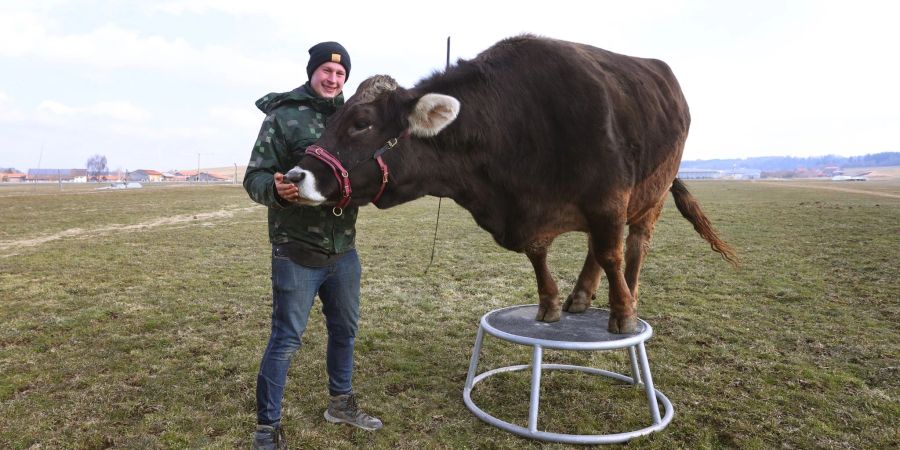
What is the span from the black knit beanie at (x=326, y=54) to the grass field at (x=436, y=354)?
2.52 metres

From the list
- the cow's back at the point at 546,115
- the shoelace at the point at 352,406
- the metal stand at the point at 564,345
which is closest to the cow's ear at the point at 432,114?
the cow's back at the point at 546,115

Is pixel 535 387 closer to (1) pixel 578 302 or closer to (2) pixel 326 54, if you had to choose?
(1) pixel 578 302

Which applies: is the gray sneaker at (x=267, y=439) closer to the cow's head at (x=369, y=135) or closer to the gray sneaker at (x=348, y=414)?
the gray sneaker at (x=348, y=414)

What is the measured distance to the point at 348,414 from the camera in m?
3.90

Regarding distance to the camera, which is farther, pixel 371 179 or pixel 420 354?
pixel 420 354

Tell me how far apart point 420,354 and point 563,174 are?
278 centimetres

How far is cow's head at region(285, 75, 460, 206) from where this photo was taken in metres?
3.08

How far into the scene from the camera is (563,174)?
138 inches

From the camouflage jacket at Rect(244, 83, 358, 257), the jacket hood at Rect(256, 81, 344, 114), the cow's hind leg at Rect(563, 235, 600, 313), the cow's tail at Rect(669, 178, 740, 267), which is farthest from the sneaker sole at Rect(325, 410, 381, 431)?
the cow's tail at Rect(669, 178, 740, 267)

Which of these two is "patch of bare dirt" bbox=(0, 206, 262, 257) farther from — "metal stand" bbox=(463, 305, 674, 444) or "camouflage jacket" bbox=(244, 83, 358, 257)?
"metal stand" bbox=(463, 305, 674, 444)

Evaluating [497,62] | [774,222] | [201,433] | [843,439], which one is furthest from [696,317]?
[774,222]

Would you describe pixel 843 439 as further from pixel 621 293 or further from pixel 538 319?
pixel 538 319

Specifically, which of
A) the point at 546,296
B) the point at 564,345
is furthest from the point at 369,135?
the point at 546,296

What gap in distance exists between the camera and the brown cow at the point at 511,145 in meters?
3.22
